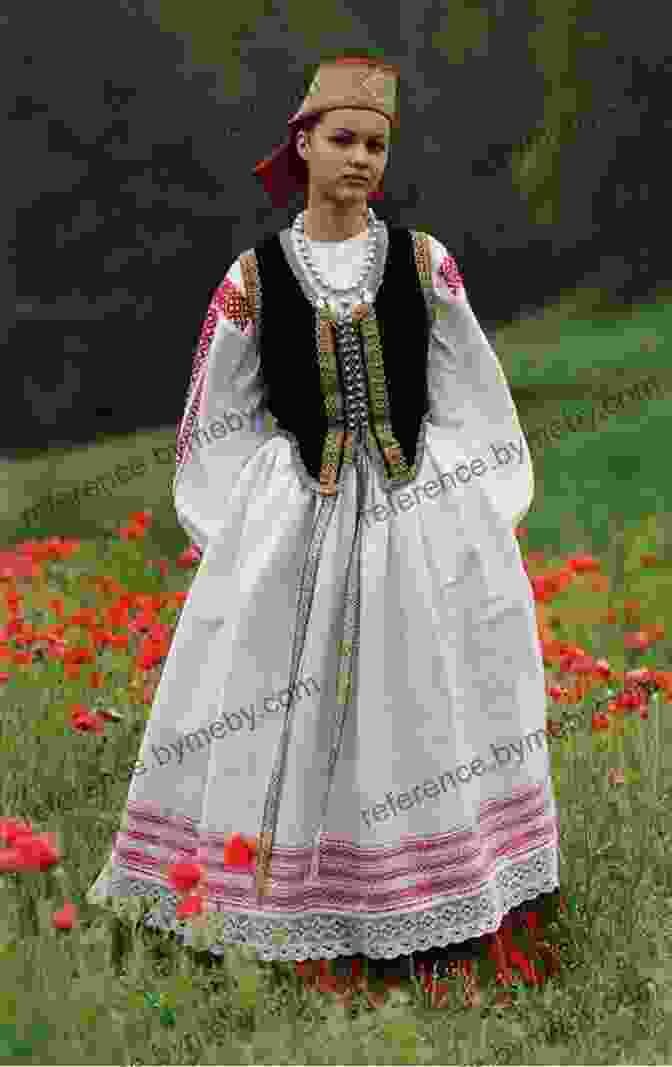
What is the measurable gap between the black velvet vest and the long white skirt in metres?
0.09

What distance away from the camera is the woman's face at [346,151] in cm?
390

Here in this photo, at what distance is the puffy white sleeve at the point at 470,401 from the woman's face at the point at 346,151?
271 millimetres

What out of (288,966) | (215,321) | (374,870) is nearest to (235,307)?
(215,321)

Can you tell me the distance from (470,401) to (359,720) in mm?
883

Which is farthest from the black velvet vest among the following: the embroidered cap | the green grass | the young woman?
the green grass

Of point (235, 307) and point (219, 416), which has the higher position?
point (235, 307)

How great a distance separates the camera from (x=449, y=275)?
161 inches

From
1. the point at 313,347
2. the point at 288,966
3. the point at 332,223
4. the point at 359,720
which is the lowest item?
the point at 288,966

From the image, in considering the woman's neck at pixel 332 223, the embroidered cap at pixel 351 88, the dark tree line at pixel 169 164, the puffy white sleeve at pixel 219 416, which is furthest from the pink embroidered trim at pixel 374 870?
the dark tree line at pixel 169 164

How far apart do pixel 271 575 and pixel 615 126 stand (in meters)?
7.29

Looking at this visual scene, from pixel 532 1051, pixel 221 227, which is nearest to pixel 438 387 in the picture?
pixel 532 1051

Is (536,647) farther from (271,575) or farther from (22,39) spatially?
(22,39)

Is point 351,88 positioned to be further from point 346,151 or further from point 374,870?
point 374,870

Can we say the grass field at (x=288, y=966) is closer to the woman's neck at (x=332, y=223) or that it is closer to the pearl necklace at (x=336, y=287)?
the pearl necklace at (x=336, y=287)
